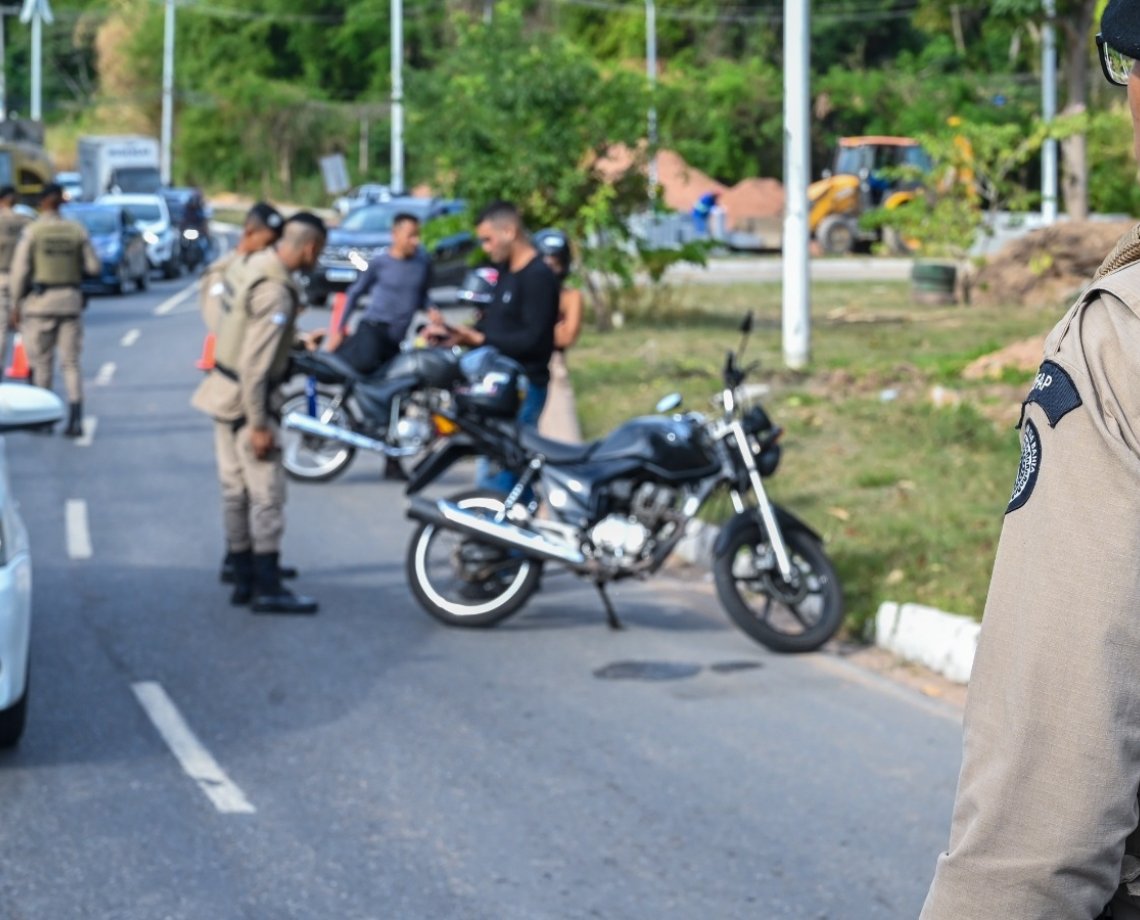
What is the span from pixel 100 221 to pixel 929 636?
1072 inches

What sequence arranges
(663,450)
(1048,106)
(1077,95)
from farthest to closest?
(1048,106) < (1077,95) < (663,450)

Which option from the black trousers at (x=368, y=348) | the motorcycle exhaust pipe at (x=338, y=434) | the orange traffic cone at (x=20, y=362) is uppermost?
the black trousers at (x=368, y=348)

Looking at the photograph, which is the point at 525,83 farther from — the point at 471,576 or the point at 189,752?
the point at 189,752

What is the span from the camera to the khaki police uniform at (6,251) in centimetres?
1705

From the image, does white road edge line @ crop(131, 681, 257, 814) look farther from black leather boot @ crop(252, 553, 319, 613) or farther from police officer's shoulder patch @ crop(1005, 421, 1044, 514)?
police officer's shoulder patch @ crop(1005, 421, 1044, 514)

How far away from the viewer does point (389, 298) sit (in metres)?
14.1

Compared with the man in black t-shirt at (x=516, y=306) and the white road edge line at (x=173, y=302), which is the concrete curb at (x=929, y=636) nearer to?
the man in black t-shirt at (x=516, y=306)

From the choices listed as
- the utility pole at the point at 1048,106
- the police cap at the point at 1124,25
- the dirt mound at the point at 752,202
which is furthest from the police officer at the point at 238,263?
the dirt mound at the point at 752,202

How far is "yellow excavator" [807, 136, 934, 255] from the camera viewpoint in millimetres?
45562

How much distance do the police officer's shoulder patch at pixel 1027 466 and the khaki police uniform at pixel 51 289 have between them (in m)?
13.9

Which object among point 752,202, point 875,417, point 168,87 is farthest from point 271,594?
point 168,87

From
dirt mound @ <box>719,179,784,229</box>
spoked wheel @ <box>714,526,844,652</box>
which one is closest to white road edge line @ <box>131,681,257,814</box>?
spoked wheel @ <box>714,526,844,652</box>

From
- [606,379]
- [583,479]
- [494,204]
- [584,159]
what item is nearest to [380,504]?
[494,204]

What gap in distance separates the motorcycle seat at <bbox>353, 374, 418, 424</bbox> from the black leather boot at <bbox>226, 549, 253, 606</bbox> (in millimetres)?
3654
